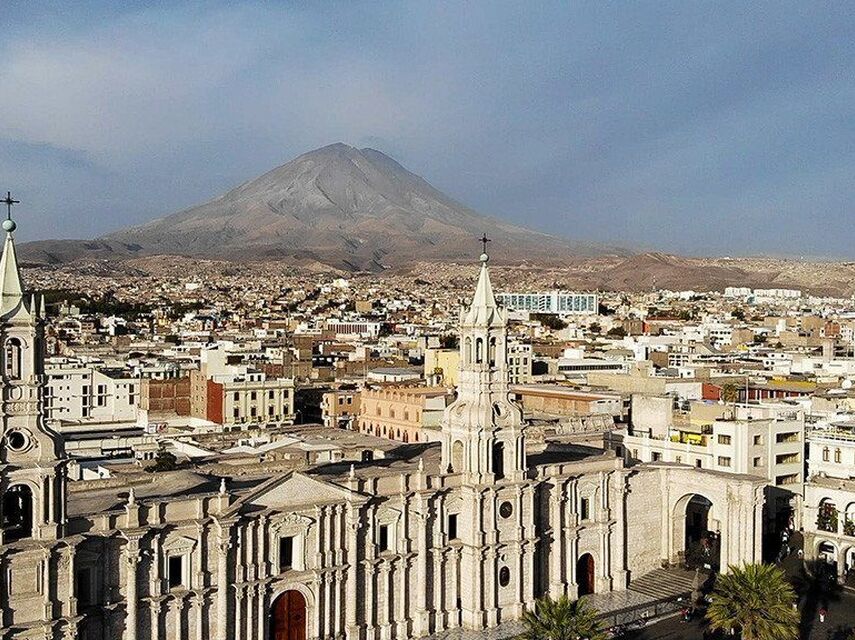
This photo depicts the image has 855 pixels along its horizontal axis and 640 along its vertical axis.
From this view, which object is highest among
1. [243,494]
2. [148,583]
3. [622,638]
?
[243,494]

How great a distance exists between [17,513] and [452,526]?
14567 mm

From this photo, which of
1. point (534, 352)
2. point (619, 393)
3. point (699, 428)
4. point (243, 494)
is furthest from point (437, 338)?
point (243, 494)

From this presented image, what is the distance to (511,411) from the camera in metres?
37.2

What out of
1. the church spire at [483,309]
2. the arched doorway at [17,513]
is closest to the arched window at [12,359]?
the arched doorway at [17,513]

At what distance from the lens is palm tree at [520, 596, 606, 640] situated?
99.8ft

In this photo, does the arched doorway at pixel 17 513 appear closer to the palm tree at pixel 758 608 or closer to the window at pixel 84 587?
the window at pixel 84 587

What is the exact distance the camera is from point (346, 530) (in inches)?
1337

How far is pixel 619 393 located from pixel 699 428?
17341mm

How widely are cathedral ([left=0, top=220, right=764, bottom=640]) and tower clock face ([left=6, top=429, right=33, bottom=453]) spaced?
0.13 ft

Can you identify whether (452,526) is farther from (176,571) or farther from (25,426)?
(25,426)

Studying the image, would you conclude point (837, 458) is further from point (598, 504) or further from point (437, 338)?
point (437, 338)

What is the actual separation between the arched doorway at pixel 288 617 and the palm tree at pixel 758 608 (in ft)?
42.1

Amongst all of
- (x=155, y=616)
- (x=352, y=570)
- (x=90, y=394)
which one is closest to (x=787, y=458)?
(x=352, y=570)

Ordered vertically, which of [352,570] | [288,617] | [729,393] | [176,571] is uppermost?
[729,393]
